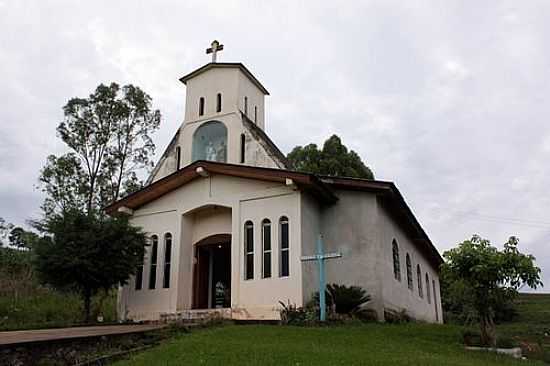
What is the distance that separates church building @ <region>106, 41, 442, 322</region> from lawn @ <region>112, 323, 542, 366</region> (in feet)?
9.94

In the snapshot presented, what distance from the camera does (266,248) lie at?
16578 mm

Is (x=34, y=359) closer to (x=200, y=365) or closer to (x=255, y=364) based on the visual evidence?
(x=200, y=365)

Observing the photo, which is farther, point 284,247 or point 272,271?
point 284,247

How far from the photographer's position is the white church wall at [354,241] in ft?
54.2

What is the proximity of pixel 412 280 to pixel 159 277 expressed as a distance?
383 inches

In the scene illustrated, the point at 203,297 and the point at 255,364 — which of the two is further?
the point at 203,297

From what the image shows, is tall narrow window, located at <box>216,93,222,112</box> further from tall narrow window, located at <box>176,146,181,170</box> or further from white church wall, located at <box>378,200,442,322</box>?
white church wall, located at <box>378,200,442,322</box>

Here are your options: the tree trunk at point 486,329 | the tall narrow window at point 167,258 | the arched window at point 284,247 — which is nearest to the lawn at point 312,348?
the tree trunk at point 486,329

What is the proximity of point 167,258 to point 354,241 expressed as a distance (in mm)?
6100

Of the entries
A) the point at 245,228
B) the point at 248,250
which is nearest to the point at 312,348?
the point at 248,250

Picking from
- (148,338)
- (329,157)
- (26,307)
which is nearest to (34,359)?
(148,338)

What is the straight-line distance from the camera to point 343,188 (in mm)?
17562

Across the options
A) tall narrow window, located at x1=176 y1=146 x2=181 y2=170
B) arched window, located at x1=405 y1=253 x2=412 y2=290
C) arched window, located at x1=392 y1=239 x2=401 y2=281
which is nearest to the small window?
arched window, located at x1=405 y1=253 x2=412 y2=290

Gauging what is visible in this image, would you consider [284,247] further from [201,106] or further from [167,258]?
[201,106]
